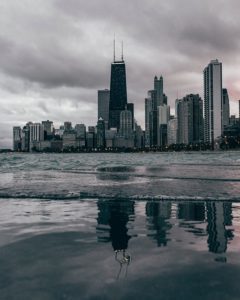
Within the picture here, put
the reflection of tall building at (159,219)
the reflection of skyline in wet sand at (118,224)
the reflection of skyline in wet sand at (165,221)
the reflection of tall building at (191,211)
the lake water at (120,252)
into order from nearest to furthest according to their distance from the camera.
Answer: the lake water at (120,252) < the reflection of skyline in wet sand at (118,224) < the reflection of skyline in wet sand at (165,221) < the reflection of tall building at (159,219) < the reflection of tall building at (191,211)

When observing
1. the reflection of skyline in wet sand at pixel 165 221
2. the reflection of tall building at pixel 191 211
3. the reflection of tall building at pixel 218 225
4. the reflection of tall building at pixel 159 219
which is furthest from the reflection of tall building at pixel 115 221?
the reflection of tall building at pixel 218 225

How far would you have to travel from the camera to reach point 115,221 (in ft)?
43.3

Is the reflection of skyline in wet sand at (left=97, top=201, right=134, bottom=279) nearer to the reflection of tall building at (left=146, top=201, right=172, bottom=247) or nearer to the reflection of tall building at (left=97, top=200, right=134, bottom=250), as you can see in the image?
the reflection of tall building at (left=97, top=200, right=134, bottom=250)

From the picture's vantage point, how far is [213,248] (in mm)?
9180

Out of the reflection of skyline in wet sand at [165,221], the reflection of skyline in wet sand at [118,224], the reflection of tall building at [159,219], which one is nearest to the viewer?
the reflection of skyline in wet sand at [118,224]

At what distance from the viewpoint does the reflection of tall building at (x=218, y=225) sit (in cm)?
945

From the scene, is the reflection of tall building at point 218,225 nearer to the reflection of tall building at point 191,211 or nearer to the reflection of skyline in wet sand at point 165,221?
the reflection of skyline in wet sand at point 165,221

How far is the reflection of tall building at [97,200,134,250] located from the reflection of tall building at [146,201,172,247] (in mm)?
915

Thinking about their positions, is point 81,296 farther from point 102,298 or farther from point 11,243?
point 11,243

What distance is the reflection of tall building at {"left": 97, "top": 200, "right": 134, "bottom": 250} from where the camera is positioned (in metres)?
10.3

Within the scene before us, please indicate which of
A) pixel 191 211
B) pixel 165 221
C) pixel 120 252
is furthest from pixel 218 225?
pixel 120 252

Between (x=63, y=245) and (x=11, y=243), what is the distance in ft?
5.52

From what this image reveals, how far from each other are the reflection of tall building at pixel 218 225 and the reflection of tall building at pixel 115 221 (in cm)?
268

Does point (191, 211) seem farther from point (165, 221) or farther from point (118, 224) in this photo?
point (118, 224)
